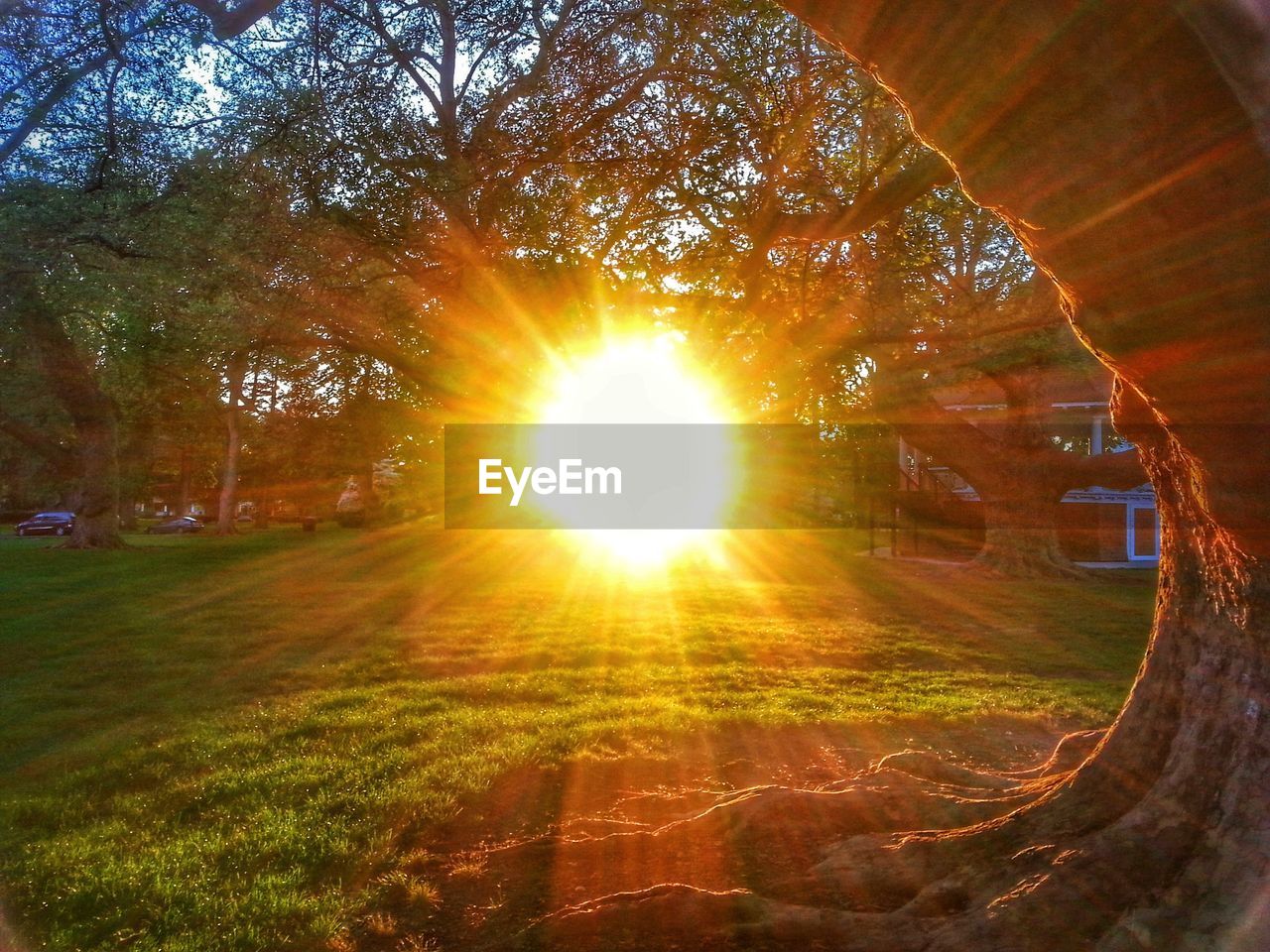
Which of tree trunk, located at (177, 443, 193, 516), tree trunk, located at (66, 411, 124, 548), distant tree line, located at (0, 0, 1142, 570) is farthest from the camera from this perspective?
tree trunk, located at (177, 443, 193, 516)

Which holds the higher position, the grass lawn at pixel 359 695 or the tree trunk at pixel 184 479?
the tree trunk at pixel 184 479

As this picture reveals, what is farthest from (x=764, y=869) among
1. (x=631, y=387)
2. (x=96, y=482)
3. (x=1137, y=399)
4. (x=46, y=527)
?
(x=46, y=527)

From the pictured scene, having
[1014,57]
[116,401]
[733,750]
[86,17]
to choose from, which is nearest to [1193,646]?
[1014,57]

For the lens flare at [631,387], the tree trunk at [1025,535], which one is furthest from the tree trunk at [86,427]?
the tree trunk at [1025,535]

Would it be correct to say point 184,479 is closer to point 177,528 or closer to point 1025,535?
point 177,528

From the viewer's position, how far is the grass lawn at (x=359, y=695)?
421cm

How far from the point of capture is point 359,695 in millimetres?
8281

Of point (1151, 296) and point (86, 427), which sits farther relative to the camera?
point (86, 427)

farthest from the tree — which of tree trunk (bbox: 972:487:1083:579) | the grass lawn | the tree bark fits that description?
tree trunk (bbox: 972:487:1083:579)

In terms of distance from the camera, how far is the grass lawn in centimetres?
421

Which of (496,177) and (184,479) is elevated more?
(496,177)

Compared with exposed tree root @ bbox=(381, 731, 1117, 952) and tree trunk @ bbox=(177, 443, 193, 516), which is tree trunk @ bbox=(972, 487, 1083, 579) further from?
tree trunk @ bbox=(177, 443, 193, 516)

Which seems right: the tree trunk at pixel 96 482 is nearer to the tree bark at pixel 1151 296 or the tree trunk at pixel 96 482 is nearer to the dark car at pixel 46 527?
the tree bark at pixel 1151 296

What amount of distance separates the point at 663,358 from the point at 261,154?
5.01 m
